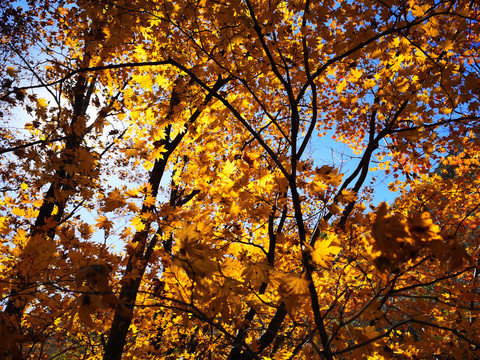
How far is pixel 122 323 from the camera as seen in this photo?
3.72 meters

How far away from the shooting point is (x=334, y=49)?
3350 millimetres

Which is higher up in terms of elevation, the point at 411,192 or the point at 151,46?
the point at 151,46

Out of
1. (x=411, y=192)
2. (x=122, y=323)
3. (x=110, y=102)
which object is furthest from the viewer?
(x=110, y=102)

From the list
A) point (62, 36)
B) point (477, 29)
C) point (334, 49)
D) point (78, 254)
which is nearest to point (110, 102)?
point (62, 36)

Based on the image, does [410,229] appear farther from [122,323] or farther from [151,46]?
[151,46]

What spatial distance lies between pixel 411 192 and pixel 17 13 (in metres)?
9.95

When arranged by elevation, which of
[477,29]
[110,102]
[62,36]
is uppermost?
[62,36]

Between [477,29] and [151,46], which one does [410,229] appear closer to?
[477,29]

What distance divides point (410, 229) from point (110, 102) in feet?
27.6

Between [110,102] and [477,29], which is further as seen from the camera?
[110,102]

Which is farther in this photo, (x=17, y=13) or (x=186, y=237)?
(x=17, y=13)

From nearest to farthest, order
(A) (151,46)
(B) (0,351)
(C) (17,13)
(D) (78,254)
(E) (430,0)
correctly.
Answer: (B) (0,351), (E) (430,0), (D) (78,254), (A) (151,46), (C) (17,13)

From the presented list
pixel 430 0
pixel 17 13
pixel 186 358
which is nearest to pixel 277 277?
pixel 430 0

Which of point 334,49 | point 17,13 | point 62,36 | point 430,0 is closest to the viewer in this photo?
point 430,0
